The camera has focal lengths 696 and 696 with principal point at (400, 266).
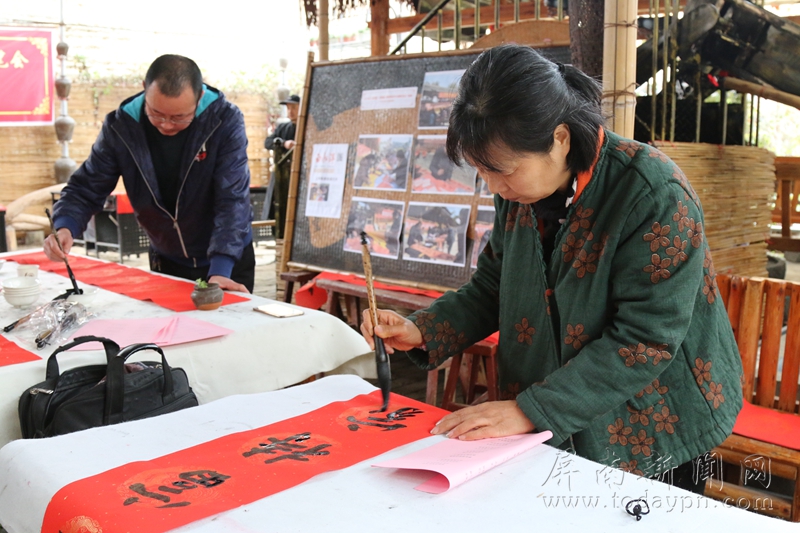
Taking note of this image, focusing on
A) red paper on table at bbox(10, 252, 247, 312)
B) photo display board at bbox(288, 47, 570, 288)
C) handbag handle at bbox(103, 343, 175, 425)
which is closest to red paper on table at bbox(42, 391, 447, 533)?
handbag handle at bbox(103, 343, 175, 425)

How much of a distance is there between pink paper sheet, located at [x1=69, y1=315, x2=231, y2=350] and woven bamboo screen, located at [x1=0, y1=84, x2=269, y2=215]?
740cm

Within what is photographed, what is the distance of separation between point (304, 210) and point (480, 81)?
292 centimetres

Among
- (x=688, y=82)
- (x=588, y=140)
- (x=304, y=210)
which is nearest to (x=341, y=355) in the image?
(x=588, y=140)

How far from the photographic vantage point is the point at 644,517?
916 mm

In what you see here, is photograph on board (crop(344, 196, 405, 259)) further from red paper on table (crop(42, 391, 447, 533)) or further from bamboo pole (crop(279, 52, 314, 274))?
red paper on table (crop(42, 391, 447, 533))

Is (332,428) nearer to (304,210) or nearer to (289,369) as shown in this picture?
(289,369)

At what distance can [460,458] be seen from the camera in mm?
1062

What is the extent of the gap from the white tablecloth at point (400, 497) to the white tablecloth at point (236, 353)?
1.62ft

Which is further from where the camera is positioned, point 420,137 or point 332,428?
point 420,137

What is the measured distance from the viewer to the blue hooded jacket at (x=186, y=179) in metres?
2.65


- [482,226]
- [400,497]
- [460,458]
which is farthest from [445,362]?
[400,497]

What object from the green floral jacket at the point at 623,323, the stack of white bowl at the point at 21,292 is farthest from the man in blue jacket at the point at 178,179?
the green floral jacket at the point at 623,323

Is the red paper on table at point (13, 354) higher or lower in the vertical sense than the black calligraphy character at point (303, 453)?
higher

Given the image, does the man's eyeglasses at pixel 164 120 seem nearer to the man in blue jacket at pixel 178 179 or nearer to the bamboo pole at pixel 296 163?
the man in blue jacket at pixel 178 179
